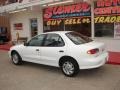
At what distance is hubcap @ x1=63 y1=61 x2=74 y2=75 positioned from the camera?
22.9 ft

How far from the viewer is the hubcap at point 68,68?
6970 mm

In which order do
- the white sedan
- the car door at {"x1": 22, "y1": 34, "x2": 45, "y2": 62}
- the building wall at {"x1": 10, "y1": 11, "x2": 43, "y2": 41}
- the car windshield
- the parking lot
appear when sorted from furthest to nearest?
the building wall at {"x1": 10, "y1": 11, "x2": 43, "y2": 41} < the car door at {"x1": 22, "y1": 34, "x2": 45, "y2": 62} < the car windshield < the white sedan < the parking lot

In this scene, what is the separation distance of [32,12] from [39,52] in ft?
29.0

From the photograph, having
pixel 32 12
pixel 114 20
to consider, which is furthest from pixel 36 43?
pixel 32 12

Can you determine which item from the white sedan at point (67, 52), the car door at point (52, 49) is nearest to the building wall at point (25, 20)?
the white sedan at point (67, 52)

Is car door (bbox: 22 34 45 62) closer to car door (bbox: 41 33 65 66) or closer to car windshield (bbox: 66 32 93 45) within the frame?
car door (bbox: 41 33 65 66)

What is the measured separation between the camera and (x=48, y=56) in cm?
766

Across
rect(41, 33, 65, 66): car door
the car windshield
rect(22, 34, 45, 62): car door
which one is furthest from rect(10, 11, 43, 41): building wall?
the car windshield

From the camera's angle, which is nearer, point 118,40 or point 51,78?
point 51,78

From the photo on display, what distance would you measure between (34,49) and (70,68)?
6.59 feet

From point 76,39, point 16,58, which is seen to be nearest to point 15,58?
point 16,58

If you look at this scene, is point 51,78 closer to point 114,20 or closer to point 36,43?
point 36,43

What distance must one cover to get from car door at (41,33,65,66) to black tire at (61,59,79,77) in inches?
13.7

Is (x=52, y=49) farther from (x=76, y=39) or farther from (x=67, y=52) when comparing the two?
(x=76, y=39)
